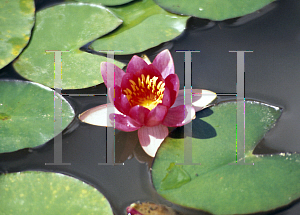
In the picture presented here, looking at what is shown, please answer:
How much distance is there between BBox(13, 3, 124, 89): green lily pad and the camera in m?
1.80

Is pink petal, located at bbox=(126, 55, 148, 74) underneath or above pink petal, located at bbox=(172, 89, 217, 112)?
above

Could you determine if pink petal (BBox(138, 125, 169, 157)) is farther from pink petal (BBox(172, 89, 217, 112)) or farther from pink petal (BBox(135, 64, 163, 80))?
pink petal (BBox(135, 64, 163, 80))

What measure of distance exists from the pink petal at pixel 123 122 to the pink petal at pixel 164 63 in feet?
1.20

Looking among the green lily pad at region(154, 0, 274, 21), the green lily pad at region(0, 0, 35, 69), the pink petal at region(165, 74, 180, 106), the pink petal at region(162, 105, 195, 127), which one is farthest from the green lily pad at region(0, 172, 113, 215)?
the green lily pad at region(154, 0, 274, 21)

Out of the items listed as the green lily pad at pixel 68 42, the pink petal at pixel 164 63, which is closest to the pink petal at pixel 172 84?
the pink petal at pixel 164 63

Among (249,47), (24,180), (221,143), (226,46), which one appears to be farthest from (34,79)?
(249,47)

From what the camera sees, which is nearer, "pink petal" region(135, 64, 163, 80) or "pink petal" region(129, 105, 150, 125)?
"pink petal" region(129, 105, 150, 125)

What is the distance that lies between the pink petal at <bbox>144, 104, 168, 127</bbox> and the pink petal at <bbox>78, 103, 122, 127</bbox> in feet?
0.84

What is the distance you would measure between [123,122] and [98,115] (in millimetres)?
240

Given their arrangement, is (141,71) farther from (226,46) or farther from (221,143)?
(226,46)

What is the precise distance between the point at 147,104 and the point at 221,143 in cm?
52

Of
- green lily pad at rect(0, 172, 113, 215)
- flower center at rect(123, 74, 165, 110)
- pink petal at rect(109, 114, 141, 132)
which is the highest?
flower center at rect(123, 74, 165, 110)

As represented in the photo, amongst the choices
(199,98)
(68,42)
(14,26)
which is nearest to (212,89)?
(199,98)

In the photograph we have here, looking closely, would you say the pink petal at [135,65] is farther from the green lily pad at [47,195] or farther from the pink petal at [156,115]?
the green lily pad at [47,195]
